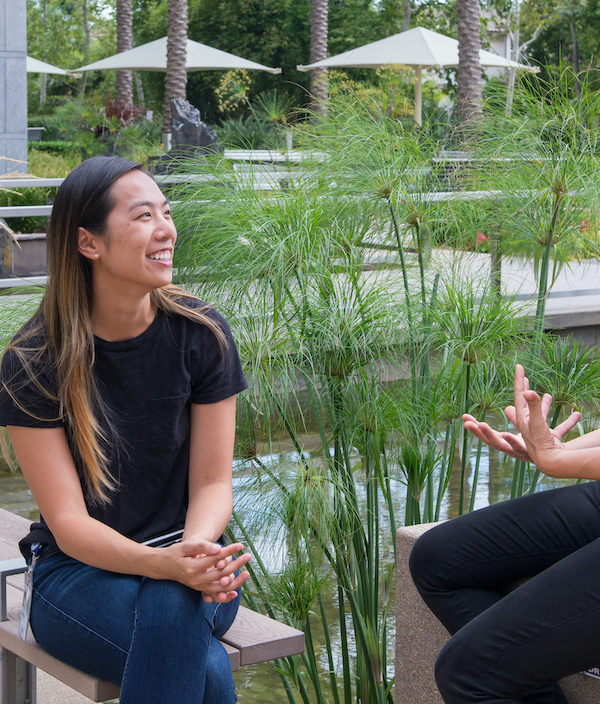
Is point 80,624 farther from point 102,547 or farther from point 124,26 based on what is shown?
point 124,26

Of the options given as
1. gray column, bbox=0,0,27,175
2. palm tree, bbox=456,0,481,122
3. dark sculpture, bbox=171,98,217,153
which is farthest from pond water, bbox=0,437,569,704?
palm tree, bbox=456,0,481,122

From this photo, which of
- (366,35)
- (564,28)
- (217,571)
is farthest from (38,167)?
(564,28)

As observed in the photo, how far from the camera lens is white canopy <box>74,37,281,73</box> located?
59.4 feet

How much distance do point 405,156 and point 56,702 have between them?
1.86 meters

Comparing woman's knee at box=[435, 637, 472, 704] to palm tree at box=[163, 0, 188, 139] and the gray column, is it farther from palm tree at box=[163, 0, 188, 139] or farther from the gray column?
palm tree at box=[163, 0, 188, 139]

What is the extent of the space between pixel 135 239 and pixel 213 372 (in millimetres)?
325

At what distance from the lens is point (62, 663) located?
171 centimetres

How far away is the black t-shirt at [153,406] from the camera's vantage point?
184cm

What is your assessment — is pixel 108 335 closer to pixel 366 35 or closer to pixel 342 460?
pixel 342 460

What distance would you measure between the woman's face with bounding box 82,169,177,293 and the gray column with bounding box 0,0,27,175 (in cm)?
825

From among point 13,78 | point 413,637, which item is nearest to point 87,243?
point 413,637

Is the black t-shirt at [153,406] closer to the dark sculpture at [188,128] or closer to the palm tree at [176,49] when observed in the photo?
the dark sculpture at [188,128]

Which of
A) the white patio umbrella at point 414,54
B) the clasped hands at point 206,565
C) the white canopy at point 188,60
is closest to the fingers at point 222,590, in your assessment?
the clasped hands at point 206,565

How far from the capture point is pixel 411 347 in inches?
95.6
